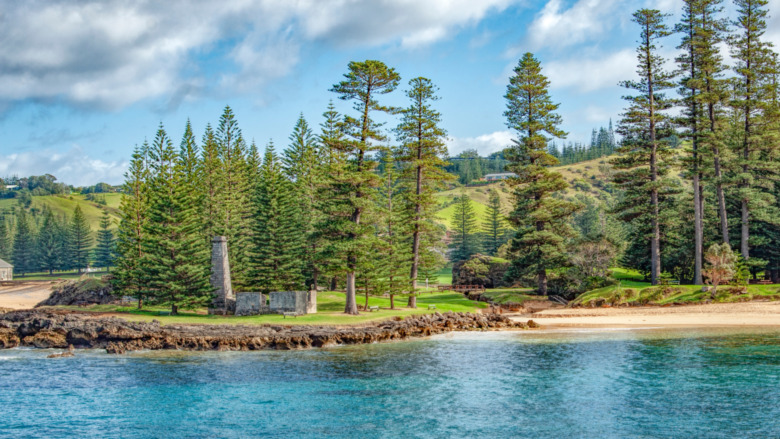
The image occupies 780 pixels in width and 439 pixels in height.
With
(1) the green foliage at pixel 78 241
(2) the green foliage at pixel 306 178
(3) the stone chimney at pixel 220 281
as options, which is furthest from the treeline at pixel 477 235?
(1) the green foliage at pixel 78 241

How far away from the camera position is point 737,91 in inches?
1719

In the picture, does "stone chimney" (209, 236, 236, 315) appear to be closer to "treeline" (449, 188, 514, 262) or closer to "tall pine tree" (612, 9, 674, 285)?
"tall pine tree" (612, 9, 674, 285)

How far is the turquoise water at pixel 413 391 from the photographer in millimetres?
16250

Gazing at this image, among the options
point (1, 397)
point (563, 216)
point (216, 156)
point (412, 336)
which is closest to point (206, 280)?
point (412, 336)

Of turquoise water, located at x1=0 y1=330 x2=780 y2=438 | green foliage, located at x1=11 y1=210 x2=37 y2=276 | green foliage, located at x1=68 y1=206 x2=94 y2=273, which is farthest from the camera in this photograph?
green foliage, located at x1=11 y1=210 x2=37 y2=276

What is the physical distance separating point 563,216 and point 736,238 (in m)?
13.7

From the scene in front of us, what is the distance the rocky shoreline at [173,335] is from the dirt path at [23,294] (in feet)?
83.3

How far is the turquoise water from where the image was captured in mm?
16250

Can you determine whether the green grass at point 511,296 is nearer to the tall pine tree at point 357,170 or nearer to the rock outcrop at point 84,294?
the tall pine tree at point 357,170

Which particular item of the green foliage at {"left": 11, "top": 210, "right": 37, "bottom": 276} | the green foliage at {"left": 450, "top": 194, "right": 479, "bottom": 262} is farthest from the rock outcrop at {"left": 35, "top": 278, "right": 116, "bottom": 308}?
the green foliage at {"left": 11, "top": 210, "right": 37, "bottom": 276}

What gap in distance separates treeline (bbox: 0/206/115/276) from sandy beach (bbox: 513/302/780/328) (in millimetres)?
83544

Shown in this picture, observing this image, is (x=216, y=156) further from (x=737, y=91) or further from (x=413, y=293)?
(x=737, y=91)

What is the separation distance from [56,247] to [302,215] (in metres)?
75.7

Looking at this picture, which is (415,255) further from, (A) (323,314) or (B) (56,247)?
(B) (56,247)
